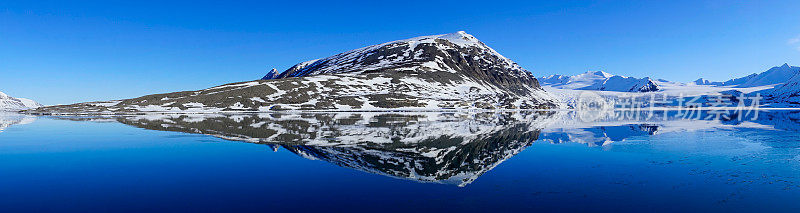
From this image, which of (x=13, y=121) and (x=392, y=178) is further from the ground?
(x=13, y=121)

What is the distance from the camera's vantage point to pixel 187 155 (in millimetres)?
21953

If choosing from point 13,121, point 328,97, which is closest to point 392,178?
point 13,121

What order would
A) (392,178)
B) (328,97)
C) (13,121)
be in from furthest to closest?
(328,97) < (13,121) < (392,178)

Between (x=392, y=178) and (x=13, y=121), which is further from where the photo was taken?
(x=13, y=121)

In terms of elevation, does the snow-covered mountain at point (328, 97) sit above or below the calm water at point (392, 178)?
above

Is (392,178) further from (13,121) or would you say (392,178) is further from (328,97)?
(328,97)

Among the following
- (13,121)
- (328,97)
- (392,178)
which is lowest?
(392,178)

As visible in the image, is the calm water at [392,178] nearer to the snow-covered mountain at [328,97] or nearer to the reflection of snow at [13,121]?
the reflection of snow at [13,121]

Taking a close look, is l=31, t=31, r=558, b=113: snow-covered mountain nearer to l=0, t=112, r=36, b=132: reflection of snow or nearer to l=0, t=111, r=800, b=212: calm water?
l=0, t=112, r=36, b=132: reflection of snow

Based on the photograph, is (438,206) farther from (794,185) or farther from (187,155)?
(187,155)

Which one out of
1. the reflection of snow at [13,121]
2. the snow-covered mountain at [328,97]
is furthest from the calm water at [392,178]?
the snow-covered mountain at [328,97]

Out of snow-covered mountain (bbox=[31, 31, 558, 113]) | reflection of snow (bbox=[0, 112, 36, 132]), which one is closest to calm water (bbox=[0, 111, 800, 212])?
reflection of snow (bbox=[0, 112, 36, 132])

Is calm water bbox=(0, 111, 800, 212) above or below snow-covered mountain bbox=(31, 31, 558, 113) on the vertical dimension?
below

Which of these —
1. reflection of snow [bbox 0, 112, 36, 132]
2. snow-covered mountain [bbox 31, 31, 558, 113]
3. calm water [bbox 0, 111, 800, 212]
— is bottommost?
calm water [bbox 0, 111, 800, 212]
